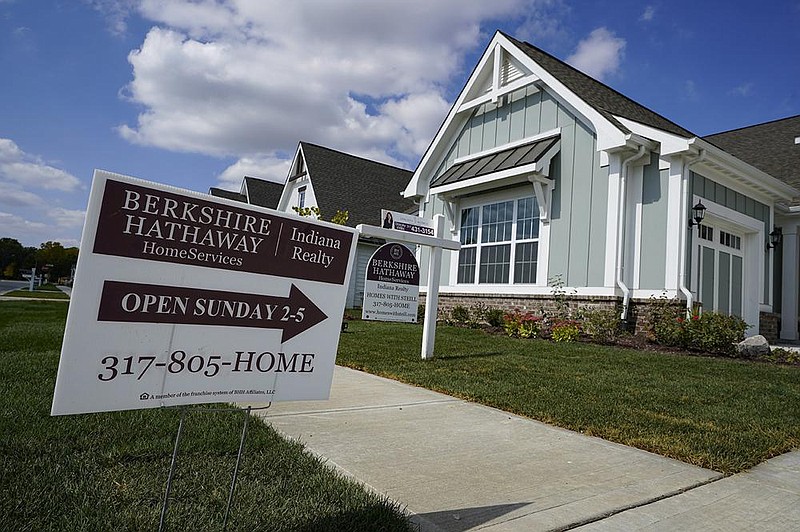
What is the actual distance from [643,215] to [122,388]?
11597 millimetres

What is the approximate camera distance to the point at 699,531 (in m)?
2.65

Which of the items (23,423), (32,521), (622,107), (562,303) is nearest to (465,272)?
(562,303)

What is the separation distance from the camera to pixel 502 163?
46.8 ft

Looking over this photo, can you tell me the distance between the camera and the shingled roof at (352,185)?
81.6 ft

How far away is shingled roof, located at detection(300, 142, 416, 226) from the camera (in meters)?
24.9

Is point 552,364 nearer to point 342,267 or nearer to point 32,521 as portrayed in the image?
point 342,267

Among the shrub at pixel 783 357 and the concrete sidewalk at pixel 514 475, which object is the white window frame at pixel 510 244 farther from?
the concrete sidewalk at pixel 514 475

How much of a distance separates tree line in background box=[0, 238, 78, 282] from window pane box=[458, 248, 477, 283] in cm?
7545

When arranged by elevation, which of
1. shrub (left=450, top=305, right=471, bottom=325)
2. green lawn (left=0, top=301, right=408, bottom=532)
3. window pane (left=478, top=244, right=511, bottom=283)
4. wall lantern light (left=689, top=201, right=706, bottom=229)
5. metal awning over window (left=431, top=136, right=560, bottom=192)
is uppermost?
metal awning over window (left=431, top=136, right=560, bottom=192)

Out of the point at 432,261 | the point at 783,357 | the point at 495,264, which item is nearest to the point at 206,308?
the point at 432,261

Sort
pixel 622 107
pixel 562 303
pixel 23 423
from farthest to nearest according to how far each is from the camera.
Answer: pixel 622 107 → pixel 562 303 → pixel 23 423

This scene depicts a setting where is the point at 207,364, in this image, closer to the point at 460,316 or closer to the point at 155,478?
the point at 155,478

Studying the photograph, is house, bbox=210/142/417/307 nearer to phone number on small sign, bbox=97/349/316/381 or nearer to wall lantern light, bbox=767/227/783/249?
wall lantern light, bbox=767/227/783/249

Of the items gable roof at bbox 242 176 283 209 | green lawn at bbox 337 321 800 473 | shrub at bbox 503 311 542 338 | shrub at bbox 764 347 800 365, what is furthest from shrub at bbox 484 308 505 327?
gable roof at bbox 242 176 283 209
